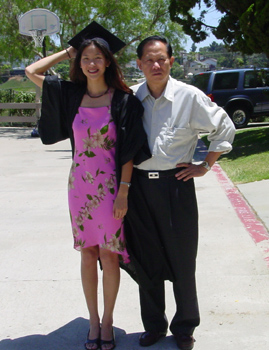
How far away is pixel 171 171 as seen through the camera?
2896mm

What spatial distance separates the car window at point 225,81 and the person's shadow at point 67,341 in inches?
523

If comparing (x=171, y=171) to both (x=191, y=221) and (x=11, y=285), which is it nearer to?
(x=191, y=221)

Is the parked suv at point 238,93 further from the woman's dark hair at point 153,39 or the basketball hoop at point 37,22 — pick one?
the woman's dark hair at point 153,39

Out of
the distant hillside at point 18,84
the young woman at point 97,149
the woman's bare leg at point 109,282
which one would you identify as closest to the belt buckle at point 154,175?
the young woman at point 97,149

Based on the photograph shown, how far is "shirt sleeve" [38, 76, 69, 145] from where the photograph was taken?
3027 mm

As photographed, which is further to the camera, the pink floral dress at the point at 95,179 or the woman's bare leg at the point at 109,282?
the woman's bare leg at the point at 109,282

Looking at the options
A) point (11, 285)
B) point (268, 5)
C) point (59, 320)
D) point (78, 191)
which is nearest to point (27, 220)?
point (11, 285)

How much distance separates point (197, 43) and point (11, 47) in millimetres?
9400

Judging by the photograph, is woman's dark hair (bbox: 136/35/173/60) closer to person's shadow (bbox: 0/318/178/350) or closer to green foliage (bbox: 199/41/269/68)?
person's shadow (bbox: 0/318/178/350)

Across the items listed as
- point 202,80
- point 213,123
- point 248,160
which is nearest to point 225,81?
point 202,80

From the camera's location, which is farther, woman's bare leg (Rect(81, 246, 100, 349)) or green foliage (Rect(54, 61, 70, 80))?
green foliage (Rect(54, 61, 70, 80))

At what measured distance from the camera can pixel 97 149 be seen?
114 inches

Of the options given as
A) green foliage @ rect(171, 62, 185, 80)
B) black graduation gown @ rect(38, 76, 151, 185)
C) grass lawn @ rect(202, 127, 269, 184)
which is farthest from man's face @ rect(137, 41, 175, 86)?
green foliage @ rect(171, 62, 185, 80)

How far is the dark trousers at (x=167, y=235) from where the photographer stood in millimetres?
2900
